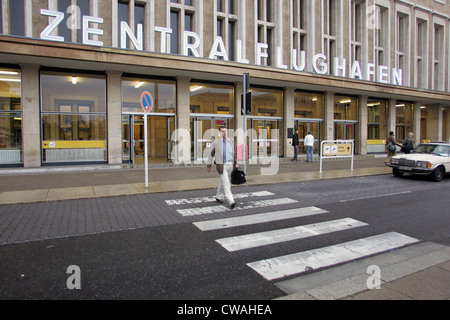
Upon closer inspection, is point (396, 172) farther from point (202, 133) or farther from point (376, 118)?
point (376, 118)

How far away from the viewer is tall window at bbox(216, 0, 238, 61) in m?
16.8

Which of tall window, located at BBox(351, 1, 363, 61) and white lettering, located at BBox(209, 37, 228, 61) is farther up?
tall window, located at BBox(351, 1, 363, 61)

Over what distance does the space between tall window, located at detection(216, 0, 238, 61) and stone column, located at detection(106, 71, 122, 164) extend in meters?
6.19

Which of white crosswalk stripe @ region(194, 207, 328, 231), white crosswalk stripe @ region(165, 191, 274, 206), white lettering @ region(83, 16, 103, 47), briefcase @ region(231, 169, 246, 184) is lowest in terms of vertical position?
white crosswalk stripe @ region(194, 207, 328, 231)

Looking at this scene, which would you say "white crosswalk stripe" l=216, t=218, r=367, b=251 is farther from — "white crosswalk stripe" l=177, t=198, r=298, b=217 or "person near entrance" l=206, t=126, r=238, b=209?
"person near entrance" l=206, t=126, r=238, b=209

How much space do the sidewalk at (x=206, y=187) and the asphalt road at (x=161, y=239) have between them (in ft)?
2.17

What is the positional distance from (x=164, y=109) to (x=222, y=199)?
9.81 meters

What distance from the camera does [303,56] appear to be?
18734 millimetres

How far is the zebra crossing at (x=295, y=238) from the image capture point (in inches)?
155

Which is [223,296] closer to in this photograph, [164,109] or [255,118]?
[164,109]

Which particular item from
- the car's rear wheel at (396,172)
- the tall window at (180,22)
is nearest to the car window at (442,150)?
the car's rear wheel at (396,172)

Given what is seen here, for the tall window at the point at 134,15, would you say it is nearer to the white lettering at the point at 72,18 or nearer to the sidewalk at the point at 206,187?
the white lettering at the point at 72,18
